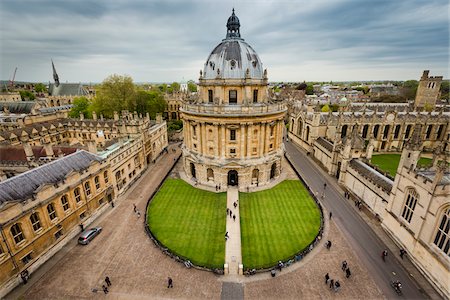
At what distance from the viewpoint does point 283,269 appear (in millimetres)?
20719

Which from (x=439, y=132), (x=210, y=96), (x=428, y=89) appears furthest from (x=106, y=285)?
(x=428, y=89)

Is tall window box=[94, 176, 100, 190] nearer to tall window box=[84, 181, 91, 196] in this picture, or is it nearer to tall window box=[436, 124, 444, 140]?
tall window box=[84, 181, 91, 196]

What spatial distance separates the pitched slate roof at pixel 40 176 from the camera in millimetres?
20022

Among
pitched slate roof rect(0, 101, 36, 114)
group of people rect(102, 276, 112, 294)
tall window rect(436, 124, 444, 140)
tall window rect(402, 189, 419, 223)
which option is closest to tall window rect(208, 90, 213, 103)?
group of people rect(102, 276, 112, 294)

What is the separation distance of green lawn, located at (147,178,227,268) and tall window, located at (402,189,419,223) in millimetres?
18766

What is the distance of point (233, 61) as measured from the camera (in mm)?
33250

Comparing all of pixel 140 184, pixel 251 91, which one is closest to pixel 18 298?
pixel 140 184

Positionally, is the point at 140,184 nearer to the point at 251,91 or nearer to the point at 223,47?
the point at 251,91

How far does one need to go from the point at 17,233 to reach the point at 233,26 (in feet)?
123

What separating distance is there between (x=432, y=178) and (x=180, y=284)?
23.8 metres

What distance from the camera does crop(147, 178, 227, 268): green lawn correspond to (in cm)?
2273

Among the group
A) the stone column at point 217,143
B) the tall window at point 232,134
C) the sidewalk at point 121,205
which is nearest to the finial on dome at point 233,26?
the stone column at point 217,143

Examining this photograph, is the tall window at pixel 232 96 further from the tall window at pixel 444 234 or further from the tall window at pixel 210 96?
the tall window at pixel 444 234

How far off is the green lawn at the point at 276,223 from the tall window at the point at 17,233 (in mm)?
20370
